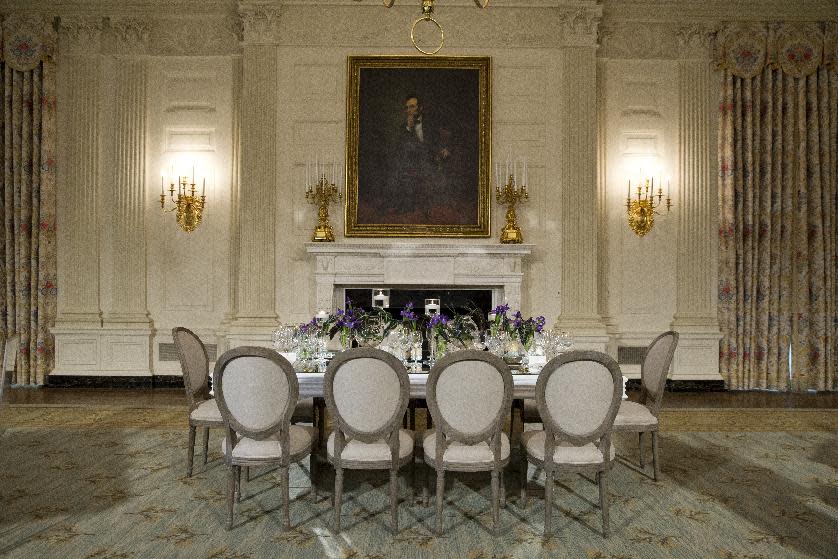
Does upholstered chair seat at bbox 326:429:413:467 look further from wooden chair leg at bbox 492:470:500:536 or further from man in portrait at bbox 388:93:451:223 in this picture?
man in portrait at bbox 388:93:451:223

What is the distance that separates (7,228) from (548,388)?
6438 mm

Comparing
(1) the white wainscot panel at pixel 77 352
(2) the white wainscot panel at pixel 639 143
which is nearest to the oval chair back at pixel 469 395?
(2) the white wainscot panel at pixel 639 143

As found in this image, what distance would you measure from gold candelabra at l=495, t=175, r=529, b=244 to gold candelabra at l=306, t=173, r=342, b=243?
1747 mm

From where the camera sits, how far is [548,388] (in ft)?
9.97

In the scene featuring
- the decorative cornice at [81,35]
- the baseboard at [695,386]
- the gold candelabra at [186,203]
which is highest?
the decorative cornice at [81,35]

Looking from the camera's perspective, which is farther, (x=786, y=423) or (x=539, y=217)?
(x=539, y=217)

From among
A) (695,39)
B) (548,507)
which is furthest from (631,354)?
(548,507)

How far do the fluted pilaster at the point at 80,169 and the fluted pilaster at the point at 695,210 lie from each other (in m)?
6.36

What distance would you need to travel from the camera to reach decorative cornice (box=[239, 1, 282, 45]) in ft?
22.1

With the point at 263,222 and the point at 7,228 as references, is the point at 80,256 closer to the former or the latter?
the point at 7,228

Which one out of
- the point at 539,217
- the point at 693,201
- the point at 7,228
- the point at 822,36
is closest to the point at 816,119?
the point at 822,36

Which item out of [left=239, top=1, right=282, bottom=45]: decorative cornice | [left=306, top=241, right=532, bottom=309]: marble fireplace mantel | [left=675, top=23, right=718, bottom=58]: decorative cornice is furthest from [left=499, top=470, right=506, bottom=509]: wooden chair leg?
[left=675, top=23, right=718, bottom=58]: decorative cornice

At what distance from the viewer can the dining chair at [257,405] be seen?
3.06 m

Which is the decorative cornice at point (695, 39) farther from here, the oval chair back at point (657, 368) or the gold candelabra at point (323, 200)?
the oval chair back at point (657, 368)
